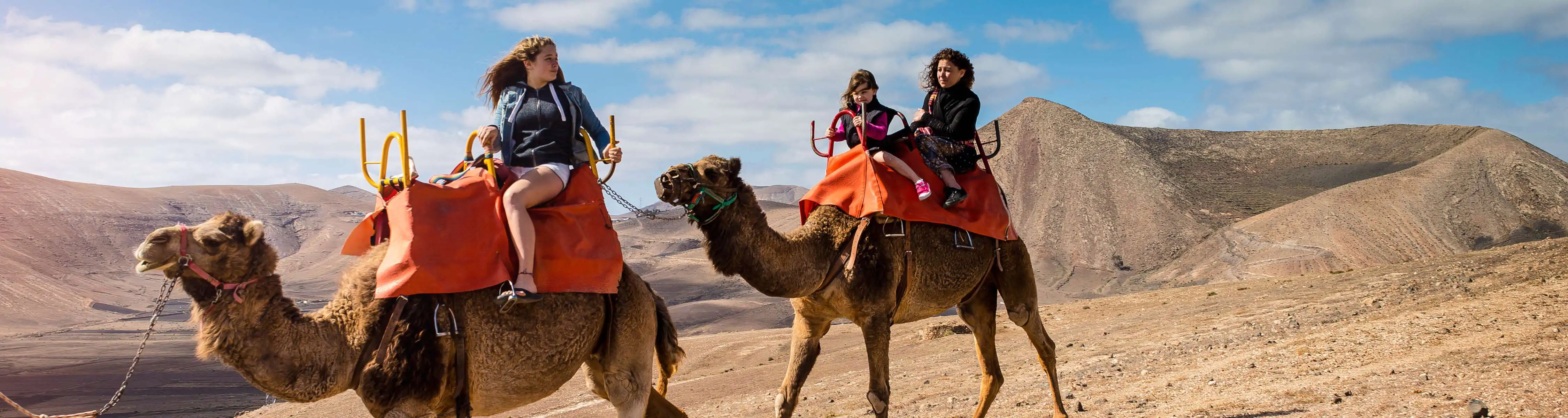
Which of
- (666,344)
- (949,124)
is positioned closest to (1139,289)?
(949,124)

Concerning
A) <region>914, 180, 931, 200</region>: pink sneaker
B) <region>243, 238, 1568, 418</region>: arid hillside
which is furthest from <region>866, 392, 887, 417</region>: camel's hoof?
<region>243, 238, 1568, 418</region>: arid hillside

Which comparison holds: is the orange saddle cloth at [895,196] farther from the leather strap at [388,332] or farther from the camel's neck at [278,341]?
the camel's neck at [278,341]

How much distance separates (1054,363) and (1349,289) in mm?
10583

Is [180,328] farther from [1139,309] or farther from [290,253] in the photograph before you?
[1139,309]

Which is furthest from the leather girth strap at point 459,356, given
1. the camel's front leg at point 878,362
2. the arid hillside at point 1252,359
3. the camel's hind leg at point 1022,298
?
the arid hillside at point 1252,359

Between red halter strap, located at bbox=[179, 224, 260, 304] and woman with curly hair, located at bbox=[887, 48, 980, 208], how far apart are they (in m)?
4.23

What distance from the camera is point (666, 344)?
5531 millimetres

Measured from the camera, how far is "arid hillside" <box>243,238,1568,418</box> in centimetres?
676

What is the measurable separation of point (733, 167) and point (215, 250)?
2709 mm

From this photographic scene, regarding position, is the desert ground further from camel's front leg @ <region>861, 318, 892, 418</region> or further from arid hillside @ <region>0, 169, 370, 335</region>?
camel's front leg @ <region>861, 318, 892, 418</region>

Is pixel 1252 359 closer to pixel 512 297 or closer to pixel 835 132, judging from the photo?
pixel 835 132

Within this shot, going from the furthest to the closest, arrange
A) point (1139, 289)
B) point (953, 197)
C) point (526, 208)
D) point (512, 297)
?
point (1139, 289)
point (953, 197)
point (526, 208)
point (512, 297)

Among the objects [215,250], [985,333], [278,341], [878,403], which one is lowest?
[878,403]

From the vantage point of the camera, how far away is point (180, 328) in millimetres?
48125
